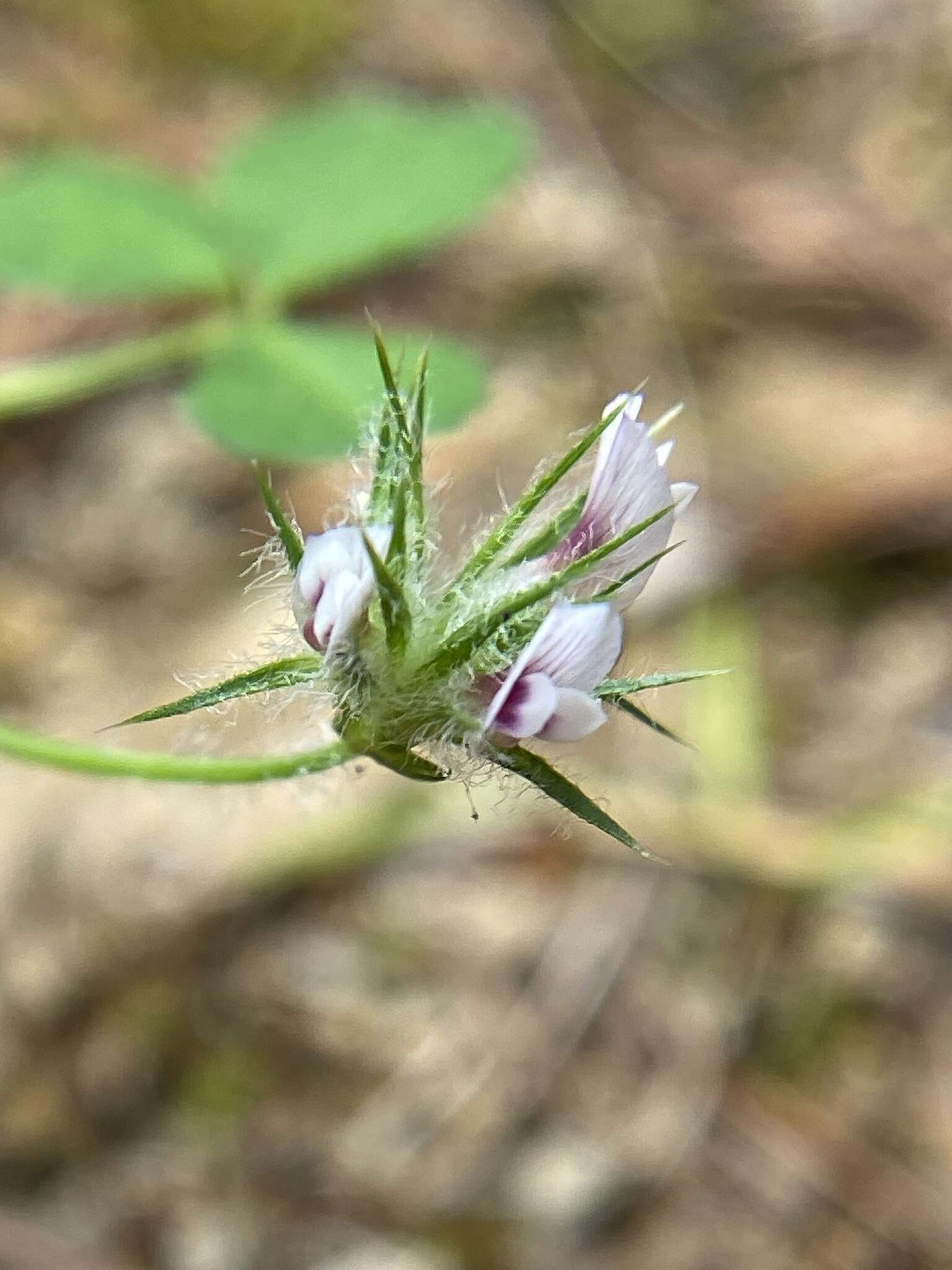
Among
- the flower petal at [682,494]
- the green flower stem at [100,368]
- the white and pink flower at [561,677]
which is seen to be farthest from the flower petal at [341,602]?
the green flower stem at [100,368]

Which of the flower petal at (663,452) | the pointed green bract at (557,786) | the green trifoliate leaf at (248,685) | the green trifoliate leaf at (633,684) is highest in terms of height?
the flower petal at (663,452)

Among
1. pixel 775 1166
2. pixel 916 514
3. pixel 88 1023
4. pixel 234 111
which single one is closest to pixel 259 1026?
pixel 88 1023

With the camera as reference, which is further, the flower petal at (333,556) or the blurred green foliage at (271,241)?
the blurred green foliage at (271,241)

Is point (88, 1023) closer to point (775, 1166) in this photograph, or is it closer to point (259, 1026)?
point (259, 1026)

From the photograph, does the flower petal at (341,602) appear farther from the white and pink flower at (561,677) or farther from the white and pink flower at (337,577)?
the white and pink flower at (561,677)

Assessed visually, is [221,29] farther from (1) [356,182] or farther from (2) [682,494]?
(2) [682,494]

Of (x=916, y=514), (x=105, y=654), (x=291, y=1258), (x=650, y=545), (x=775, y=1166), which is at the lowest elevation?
(x=775, y=1166)
